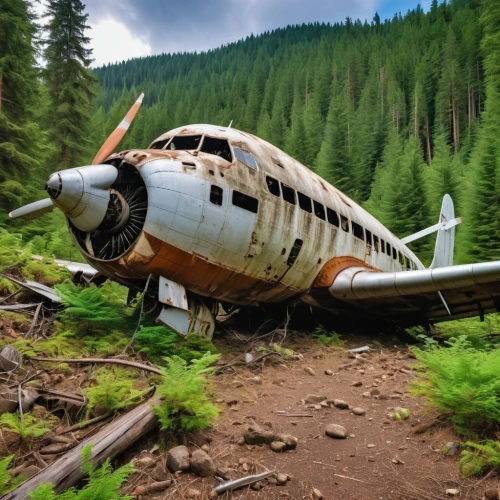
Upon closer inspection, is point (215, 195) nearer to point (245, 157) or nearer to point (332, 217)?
point (245, 157)

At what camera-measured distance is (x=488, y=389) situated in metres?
3.85

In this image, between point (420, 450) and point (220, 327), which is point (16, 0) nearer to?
point (220, 327)

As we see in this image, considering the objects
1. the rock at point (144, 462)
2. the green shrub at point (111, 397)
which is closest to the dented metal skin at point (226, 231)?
the green shrub at point (111, 397)

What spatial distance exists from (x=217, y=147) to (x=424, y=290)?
239 inches

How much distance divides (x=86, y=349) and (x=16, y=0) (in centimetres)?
2182

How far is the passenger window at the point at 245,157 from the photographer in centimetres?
813

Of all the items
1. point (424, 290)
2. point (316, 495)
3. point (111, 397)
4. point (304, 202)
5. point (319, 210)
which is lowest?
point (316, 495)

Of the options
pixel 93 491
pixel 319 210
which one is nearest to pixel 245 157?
pixel 319 210

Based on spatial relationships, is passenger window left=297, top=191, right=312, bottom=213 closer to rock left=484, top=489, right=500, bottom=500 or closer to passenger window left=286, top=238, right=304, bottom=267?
passenger window left=286, top=238, right=304, bottom=267

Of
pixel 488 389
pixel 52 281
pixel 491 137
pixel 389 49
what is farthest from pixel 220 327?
pixel 389 49

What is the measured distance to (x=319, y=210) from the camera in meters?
9.79

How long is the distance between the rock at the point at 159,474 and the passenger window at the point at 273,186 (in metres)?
6.09

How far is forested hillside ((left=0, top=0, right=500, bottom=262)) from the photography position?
24812 millimetres

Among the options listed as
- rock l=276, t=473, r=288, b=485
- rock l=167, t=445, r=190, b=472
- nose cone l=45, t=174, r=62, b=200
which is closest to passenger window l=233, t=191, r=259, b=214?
nose cone l=45, t=174, r=62, b=200
